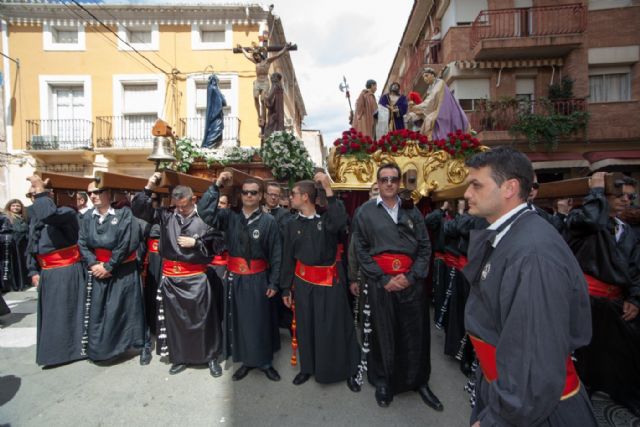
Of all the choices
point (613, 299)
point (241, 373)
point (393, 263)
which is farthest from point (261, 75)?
point (613, 299)

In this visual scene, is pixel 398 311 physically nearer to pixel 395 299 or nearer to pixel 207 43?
pixel 395 299

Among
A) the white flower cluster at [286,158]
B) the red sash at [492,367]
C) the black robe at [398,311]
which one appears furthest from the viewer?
the white flower cluster at [286,158]

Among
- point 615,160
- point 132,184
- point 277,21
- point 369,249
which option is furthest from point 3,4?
point 615,160

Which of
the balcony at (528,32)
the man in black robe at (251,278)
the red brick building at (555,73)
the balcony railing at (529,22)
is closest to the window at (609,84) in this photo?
the red brick building at (555,73)

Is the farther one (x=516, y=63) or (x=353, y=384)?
(x=516, y=63)

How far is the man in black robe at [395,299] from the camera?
120 inches

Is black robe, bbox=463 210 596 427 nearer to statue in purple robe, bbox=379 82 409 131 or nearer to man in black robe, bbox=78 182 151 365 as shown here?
man in black robe, bbox=78 182 151 365

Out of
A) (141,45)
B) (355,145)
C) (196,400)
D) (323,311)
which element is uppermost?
(141,45)

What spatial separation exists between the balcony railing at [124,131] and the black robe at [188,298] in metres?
11.8

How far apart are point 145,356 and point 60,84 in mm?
14776

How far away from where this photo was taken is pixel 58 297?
3.84m

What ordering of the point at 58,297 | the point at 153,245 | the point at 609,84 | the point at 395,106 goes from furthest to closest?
the point at 609,84, the point at 395,106, the point at 153,245, the point at 58,297

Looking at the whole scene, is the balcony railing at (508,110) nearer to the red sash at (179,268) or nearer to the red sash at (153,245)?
the red sash at (153,245)

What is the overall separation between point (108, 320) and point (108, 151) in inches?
475
